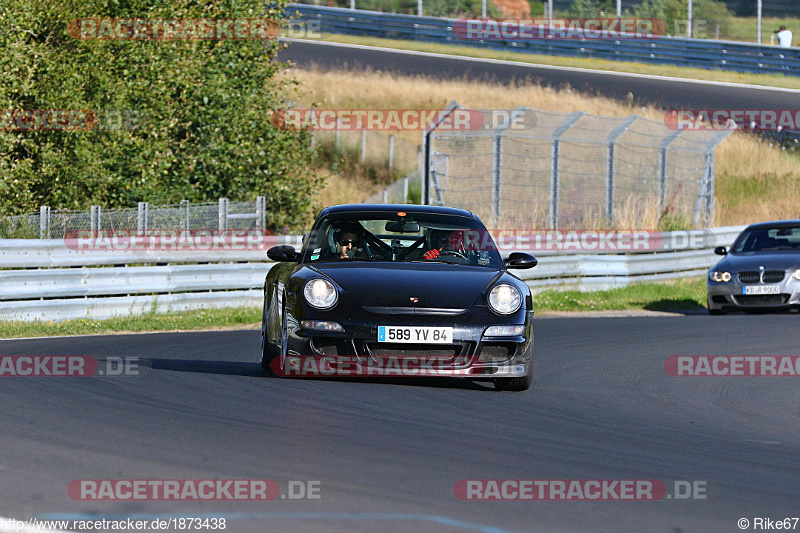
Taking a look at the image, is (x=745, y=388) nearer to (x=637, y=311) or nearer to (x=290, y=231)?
(x=637, y=311)

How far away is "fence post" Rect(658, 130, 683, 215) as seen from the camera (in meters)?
26.1

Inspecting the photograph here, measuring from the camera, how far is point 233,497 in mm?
5324

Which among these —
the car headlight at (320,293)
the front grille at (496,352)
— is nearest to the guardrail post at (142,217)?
the car headlight at (320,293)

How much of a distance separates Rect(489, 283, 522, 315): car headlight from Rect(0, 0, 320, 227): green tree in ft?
45.7

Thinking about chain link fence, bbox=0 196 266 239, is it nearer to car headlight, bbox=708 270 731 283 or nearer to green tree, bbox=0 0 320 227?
green tree, bbox=0 0 320 227

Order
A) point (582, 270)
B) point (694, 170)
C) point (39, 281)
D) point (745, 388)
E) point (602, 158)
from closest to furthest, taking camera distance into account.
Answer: point (745, 388)
point (39, 281)
point (582, 270)
point (694, 170)
point (602, 158)

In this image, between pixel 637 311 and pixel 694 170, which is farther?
pixel 694 170

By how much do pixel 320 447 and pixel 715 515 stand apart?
2102mm

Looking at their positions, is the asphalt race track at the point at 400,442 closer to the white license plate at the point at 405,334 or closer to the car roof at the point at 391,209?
the white license plate at the point at 405,334

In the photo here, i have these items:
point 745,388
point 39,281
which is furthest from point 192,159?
point 745,388

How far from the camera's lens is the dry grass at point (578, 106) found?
34250mm

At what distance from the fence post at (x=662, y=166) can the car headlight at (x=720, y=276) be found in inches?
320

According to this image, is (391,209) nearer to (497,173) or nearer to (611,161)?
(497,173)

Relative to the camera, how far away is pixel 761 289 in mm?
17703
